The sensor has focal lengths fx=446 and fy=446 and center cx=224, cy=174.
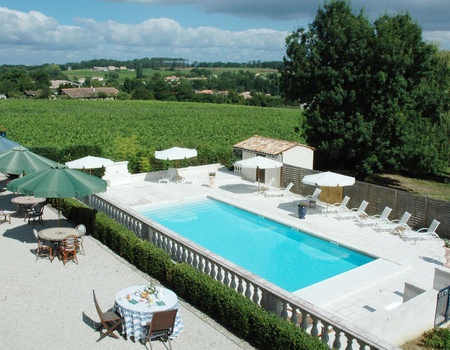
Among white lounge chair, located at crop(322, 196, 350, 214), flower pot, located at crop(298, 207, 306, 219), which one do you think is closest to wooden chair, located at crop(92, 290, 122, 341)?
flower pot, located at crop(298, 207, 306, 219)

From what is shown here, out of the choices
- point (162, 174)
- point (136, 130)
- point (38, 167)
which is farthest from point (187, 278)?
point (136, 130)

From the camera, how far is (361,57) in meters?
25.0

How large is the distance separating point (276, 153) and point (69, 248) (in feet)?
45.9

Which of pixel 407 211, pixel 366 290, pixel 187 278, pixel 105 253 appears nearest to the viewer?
pixel 187 278

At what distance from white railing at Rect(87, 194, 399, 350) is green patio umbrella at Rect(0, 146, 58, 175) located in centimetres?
326

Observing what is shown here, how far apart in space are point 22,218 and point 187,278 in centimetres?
941

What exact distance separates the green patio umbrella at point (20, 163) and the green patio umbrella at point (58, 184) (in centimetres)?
290

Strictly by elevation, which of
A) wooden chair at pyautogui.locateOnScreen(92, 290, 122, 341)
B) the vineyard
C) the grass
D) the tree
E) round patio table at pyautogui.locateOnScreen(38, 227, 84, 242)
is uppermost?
the tree

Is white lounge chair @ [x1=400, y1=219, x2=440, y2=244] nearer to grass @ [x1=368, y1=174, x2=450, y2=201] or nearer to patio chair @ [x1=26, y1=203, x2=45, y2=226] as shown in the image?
grass @ [x1=368, y1=174, x2=450, y2=201]

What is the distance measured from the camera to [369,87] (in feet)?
82.1

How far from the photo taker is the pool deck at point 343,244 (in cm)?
1189

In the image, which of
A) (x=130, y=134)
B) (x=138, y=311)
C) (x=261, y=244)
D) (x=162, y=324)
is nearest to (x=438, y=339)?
(x=162, y=324)

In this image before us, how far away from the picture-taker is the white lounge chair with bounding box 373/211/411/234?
17547 mm

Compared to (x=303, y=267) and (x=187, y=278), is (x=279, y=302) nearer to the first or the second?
(x=187, y=278)
